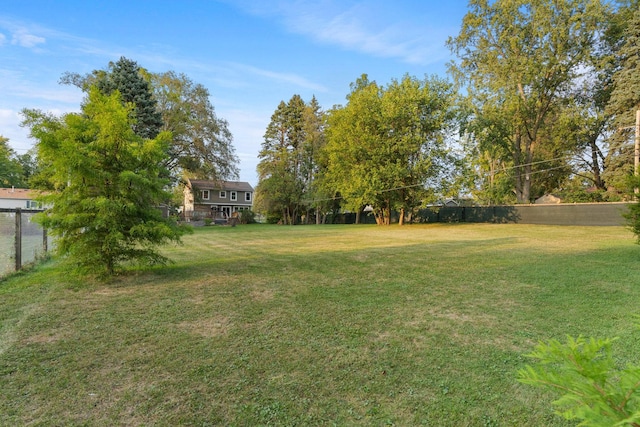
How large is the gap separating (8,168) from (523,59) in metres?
48.3

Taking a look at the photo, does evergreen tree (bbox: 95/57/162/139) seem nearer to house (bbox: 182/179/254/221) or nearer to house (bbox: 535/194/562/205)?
house (bbox: 182/179/254/221)

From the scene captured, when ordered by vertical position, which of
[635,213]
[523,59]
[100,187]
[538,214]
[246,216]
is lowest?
[246,216]

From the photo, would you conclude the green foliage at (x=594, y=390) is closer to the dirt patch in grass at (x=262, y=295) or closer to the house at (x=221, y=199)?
the dirt patch in grass at (x=262, y=295)

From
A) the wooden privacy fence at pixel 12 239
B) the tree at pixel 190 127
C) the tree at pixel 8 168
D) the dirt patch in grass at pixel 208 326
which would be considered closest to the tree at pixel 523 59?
the tree at pixel 190 127

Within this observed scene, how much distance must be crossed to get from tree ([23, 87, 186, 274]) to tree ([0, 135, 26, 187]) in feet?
120

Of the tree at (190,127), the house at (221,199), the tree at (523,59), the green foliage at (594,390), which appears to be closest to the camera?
the green foliage at (594,390)

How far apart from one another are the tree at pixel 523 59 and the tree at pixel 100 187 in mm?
23148

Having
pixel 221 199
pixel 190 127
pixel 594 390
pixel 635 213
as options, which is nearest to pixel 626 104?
pixel 635 213

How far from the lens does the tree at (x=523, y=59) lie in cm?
2069

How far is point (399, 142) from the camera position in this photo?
2230 centimetres

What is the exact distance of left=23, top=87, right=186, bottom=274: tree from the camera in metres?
4.96

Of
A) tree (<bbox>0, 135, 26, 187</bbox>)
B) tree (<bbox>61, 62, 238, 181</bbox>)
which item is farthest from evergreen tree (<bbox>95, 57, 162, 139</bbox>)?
tree (<bbox>0, 135, 26, 187</bbox>)

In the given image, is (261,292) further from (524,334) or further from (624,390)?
(624,390)

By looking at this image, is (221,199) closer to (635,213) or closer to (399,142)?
(399,142)
